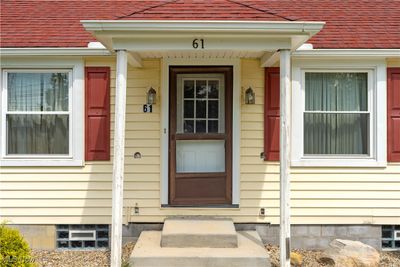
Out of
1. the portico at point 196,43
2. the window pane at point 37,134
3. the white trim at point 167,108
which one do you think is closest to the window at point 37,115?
the window pane at point 37,134

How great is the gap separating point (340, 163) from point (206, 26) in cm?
291

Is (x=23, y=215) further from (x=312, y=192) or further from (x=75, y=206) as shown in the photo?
(x=312, y=192)

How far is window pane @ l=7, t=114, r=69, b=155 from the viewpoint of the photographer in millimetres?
6074

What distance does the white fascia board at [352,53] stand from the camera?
5.75 meters

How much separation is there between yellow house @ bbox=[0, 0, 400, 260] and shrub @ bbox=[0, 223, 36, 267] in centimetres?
184

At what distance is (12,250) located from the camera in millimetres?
4082

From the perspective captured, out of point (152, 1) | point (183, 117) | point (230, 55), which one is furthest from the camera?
point (152, 1)

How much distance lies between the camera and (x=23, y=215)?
237 inches

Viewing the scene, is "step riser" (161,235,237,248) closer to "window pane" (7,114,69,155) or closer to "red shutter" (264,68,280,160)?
"red shutter" (264,68,280,160)

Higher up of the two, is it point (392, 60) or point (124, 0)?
point (124, 0)

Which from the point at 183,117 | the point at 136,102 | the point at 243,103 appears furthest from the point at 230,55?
the point at 136,102

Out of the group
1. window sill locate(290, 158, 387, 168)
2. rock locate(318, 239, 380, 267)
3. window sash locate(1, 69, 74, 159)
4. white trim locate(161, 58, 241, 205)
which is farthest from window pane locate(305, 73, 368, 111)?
window sash locate(1, 69, 74, 159)

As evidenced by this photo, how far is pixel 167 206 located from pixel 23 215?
2127mm

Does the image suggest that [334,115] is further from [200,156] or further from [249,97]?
[200,156]
